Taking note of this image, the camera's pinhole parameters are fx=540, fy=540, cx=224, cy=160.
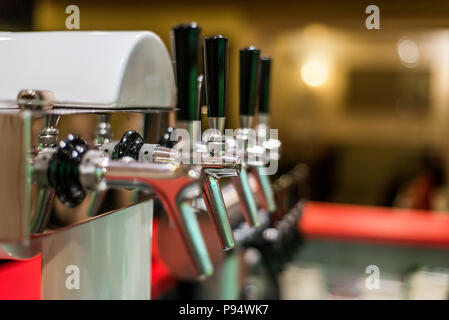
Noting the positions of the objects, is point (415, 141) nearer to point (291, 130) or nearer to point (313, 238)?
point (291, 130)

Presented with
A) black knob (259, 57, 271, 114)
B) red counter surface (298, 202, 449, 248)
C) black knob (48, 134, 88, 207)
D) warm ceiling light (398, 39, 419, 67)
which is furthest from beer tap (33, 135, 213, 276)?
warm ceiling light (398, 39, 419, 67)

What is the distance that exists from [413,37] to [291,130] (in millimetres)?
1629

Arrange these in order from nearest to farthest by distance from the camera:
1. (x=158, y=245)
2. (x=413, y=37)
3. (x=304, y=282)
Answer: (x=158, y=245) → (x=304, y=282) → (x=413, y=37)

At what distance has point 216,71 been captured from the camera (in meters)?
0.59

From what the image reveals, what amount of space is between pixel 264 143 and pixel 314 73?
546 centimetres

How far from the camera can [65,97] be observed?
0.70 metres

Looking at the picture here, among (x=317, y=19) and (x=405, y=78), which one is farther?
(x=405, y=78)

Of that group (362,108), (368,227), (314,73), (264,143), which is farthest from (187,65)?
(362,108)

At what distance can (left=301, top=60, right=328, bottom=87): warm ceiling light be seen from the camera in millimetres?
6066

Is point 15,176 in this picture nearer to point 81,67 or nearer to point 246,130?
point 81,67

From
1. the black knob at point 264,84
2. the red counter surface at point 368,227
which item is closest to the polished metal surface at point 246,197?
the black knob at point 264,84

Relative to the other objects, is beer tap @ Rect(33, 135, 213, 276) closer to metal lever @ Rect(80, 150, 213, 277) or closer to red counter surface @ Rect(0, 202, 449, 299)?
metal lever @ Rect(80, 150, 213, 277)

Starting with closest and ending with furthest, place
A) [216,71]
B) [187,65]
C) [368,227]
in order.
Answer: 1. [187,65]
2. [216,71]
3. [368,227]
